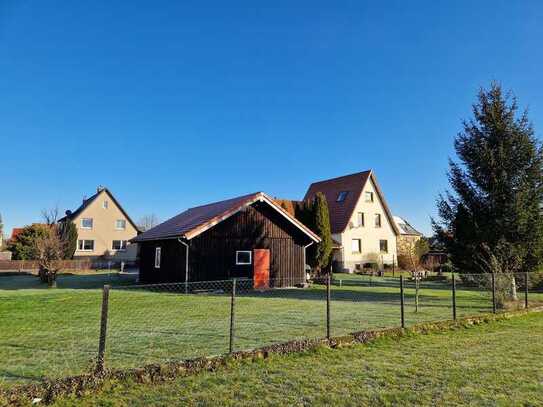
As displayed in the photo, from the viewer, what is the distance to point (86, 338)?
7945mm

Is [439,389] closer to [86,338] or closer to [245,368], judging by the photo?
[245,368]

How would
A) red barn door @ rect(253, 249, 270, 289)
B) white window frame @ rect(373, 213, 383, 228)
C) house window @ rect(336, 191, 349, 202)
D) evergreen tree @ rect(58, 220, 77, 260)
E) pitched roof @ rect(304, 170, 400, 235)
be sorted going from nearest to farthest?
red barn door @ rect(253, 249, 270, 289) → pitched roof @ rect(304, 170, 400, 235) → white window frame @ rect(373, 213, 383, 228) → house window @ rect(336, 191, 349, 202) → evergreen tree @ rect(58, 220, 77, 260)

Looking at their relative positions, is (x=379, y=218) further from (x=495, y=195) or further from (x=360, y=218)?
(x=495, y=195)

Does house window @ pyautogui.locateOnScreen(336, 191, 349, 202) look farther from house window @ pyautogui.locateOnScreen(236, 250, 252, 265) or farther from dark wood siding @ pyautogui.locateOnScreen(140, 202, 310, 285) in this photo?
house window @ pyautogui.locateOnScreen(236, 250, 252, 265)

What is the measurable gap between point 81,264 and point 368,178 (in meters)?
27.2

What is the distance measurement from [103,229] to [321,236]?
29.5 m

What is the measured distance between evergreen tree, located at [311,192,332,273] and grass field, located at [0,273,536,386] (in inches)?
380

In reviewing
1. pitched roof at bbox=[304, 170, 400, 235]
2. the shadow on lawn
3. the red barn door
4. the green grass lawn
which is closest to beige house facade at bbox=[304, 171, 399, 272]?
pitched roof at bbox=[304, 170, 400, 235]

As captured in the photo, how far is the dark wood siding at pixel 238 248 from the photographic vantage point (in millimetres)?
19328

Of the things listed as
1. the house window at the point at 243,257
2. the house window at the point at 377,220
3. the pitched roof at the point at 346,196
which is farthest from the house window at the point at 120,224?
the house window at the point at 243,257

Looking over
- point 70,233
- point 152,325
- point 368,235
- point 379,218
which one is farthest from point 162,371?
point 70,233

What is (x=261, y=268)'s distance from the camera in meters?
20.8

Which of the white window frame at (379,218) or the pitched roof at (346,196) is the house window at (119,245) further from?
the white window frame at (379,218)

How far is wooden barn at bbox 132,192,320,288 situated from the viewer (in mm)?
19188
